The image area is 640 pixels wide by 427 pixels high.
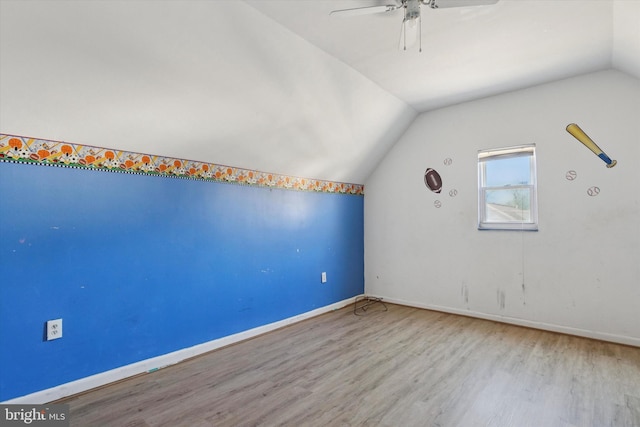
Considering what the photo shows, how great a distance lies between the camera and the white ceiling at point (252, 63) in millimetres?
1728

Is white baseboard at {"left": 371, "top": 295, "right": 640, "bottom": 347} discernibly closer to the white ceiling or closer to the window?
the window

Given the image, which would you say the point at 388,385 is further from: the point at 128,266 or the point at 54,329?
the point at 54,329

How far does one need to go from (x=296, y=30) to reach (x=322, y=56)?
1.24ft

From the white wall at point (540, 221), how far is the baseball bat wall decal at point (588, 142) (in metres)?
0.04

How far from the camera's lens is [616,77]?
292 centimetres

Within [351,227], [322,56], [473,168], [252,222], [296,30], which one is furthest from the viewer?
[351,227]

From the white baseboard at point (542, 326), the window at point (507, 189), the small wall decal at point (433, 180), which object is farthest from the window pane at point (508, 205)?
the white baseboard at point (542, 326)

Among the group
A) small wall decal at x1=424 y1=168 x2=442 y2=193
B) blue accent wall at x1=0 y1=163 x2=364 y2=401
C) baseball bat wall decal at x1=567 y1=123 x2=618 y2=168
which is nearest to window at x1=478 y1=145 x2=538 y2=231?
baseball bat wall decal at x1=567 y1=123 x2=618 y2=168

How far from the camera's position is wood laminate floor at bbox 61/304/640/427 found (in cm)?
185

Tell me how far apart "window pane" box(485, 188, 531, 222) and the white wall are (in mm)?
167

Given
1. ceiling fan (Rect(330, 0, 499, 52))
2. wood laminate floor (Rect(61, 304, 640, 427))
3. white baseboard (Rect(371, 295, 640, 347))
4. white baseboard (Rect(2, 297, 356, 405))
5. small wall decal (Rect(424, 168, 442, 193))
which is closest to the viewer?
ceiling fan (Rect(330, 0, 499, 52))

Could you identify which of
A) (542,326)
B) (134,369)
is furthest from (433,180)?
(134,369)

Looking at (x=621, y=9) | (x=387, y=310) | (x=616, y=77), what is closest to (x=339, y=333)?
(x=387, y=310)

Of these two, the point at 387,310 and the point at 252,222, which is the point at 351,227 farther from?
the point at 252,222
